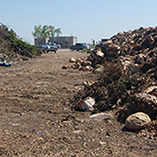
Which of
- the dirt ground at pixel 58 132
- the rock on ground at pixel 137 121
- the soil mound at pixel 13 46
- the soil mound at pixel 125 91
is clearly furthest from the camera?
the soil mound at pixel 13 46

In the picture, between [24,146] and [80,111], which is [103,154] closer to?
[24,146]

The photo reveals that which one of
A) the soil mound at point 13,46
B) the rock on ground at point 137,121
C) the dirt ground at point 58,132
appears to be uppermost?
the soil mound at point 13,46

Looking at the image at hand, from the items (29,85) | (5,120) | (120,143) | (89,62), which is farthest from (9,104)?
(89,62)

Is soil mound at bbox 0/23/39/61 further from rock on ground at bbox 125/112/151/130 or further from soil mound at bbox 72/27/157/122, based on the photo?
rock on ground at bbox 125/112/151/130

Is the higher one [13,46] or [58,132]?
[13,46]

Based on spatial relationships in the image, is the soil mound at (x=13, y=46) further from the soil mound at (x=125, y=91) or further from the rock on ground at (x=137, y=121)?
the rock on ground at (x=137, y=121)

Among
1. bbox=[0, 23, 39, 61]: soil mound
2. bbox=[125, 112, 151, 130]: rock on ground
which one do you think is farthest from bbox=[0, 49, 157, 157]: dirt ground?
bbox=[0, 23, 39, 61]: soil mound

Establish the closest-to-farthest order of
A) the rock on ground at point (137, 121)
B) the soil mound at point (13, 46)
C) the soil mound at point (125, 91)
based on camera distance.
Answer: the rock on ground at point (137, 121)
the soil mound at point (125, 91)
the soil mound at point (13, 46)

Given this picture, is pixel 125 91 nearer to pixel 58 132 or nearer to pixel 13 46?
pixel 58 132

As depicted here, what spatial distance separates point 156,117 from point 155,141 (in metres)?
0.65

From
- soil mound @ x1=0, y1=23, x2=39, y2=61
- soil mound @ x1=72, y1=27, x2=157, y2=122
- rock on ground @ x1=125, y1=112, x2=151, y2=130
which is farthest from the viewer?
soil mound @ x1=0, y1=23, x2=39, y2=61

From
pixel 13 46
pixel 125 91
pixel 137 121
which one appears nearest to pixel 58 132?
pixel 137 121

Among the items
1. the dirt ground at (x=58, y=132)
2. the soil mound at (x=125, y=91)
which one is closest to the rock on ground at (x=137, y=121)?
the dirt ground at (x=58, y=132)

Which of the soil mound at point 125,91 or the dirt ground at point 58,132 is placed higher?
the soil mound at point 125,91
